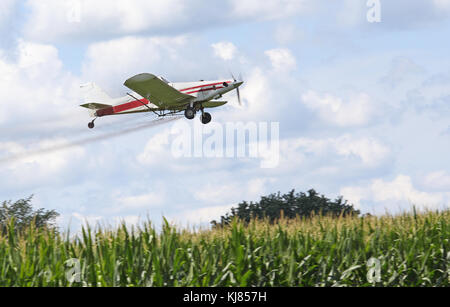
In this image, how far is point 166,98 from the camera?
113ft

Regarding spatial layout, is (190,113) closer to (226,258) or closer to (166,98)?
(166,98)

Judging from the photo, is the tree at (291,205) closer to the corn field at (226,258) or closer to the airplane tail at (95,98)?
the airplane tail at (95,98)

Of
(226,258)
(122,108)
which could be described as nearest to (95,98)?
(122,108)

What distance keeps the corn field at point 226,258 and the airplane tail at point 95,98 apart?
18.7 meters

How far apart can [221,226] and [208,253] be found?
347cm

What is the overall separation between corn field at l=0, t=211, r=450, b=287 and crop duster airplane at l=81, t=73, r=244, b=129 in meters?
14.6

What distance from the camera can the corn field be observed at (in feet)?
51.4

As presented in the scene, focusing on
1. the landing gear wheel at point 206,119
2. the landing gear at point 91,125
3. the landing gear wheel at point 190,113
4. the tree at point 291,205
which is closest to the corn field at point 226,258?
the landing gear wheel at point 206,119

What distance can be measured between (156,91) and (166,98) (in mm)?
689

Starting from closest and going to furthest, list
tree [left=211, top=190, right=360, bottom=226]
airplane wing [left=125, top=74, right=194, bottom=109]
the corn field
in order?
1. the corn field
2. airplane wing [left=125, top=74, right=194, bottom=109]
3. tree [left=211, top=190, right=360, bottom=226]

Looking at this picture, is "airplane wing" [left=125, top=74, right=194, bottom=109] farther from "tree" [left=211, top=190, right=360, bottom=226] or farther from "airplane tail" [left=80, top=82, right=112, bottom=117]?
"tree" [left=211, top=190, right=360, bottom=226]

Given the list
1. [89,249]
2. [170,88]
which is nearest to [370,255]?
[89,249]

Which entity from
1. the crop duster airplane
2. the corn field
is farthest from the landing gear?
the corn field

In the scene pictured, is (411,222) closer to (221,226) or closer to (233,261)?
(221,226)
